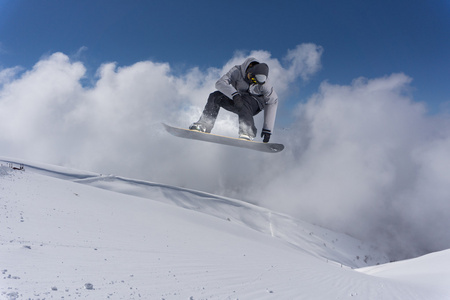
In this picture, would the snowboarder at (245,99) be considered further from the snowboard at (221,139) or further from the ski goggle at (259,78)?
the snowboard at (221,139)

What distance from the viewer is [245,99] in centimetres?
539

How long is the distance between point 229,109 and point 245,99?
1.72 feet

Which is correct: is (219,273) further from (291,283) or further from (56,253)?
(56,253)

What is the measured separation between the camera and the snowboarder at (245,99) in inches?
178

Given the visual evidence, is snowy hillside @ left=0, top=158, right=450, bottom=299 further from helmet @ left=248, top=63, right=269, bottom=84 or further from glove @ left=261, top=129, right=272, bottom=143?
helmet @ left=248, top=63, right=269, bottom=84

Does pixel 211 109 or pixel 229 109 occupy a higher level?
pixel 229 109

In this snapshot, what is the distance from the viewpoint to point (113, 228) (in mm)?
4695

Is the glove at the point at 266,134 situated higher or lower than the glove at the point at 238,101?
lower

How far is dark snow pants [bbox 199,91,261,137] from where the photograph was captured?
18.1ft

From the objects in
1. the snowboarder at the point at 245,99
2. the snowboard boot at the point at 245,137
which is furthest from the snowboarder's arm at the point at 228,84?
the snowboard boot at the point at 245,137

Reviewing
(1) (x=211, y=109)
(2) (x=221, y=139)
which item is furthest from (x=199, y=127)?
(2) (x=221, y=139)

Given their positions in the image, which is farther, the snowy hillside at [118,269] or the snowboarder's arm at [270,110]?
the snowboarder's arm at [270,110]

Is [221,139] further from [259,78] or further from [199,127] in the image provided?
[259,78]

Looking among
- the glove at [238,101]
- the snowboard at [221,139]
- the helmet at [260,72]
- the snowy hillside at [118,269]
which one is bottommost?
the snowy hillside at [118,269]
